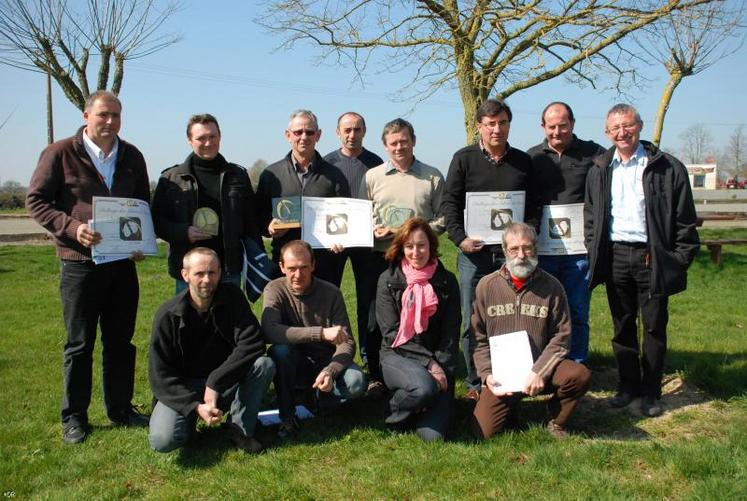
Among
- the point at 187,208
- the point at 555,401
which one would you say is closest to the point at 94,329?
the point at 187,208

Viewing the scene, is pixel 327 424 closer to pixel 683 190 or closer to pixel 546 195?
pixel 546 195

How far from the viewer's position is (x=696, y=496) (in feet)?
11.7

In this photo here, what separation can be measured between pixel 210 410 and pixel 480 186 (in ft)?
9.02

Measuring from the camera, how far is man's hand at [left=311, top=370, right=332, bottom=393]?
4531 mm

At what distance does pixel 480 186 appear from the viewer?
5.23m

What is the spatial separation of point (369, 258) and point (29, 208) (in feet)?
8.73

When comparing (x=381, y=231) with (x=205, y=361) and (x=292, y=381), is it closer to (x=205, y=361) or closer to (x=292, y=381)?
(x=292, y=381)

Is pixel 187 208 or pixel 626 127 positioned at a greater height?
pixel 626 127

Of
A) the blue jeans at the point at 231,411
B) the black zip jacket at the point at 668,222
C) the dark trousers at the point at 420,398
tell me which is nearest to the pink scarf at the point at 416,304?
the dark trousers at the point at 420,398

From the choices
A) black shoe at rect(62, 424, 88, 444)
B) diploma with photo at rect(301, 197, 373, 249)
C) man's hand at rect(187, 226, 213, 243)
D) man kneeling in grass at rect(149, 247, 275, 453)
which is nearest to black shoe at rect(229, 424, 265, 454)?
man kneeling in grass at rect(149, 247, 275, 453)

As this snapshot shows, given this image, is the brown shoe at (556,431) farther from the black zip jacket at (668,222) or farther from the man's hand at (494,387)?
the black zip jacket at (668,222)

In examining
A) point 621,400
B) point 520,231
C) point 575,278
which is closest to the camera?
point 520,231

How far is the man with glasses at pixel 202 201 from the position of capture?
16.0 feet

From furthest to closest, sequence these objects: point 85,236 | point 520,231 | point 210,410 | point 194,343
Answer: point 520,231 → point 194,343 → point 85,236 → point 210,410
